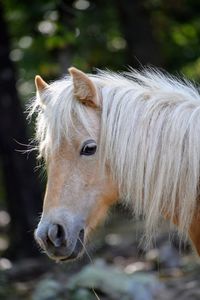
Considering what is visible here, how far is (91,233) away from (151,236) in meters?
0.39

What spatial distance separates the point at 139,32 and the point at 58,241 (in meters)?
7.51

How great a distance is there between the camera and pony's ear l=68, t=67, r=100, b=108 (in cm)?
440

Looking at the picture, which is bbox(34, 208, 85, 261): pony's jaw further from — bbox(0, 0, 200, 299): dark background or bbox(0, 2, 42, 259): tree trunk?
bbox(0, 2, 42, 259): tree trunk

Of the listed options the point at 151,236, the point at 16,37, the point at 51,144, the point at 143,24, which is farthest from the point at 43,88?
the point at 16,37

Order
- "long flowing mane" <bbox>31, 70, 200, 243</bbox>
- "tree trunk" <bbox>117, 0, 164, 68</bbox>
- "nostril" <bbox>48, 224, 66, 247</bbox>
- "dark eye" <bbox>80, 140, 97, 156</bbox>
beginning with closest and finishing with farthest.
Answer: "nostril" <bbox>48, 224, 66, 247</bbox> < "long flowing mane" <bbox>31, 70, 200, 243</bbox> < "dark eye" <bbox>80, 140, 97, 156</bbox> < "tree trunk" <bbox>117, 0, 164, 68</bbox>

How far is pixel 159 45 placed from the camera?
11367mm

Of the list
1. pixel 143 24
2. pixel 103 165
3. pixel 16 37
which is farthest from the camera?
pixel 16 37

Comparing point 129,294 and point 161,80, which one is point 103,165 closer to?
point 161,80

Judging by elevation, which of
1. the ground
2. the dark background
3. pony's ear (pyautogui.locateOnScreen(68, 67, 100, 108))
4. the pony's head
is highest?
pony's ear (pyautogui.locateOnScreen(68, 67, 100, 108))

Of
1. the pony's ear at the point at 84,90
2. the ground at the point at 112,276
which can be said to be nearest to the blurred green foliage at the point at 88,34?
the ground at the point at 112,276

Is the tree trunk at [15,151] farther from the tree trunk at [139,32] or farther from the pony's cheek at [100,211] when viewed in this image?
the pony's cheek at [100,211]

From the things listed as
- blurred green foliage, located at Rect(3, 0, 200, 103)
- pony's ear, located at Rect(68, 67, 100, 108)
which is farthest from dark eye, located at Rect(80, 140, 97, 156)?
blurred green foliage, located at Rect(3, 0, 200, 103)

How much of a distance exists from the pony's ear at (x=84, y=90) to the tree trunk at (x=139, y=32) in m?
6.54

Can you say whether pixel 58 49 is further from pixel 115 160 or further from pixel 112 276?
pixel 115 160
